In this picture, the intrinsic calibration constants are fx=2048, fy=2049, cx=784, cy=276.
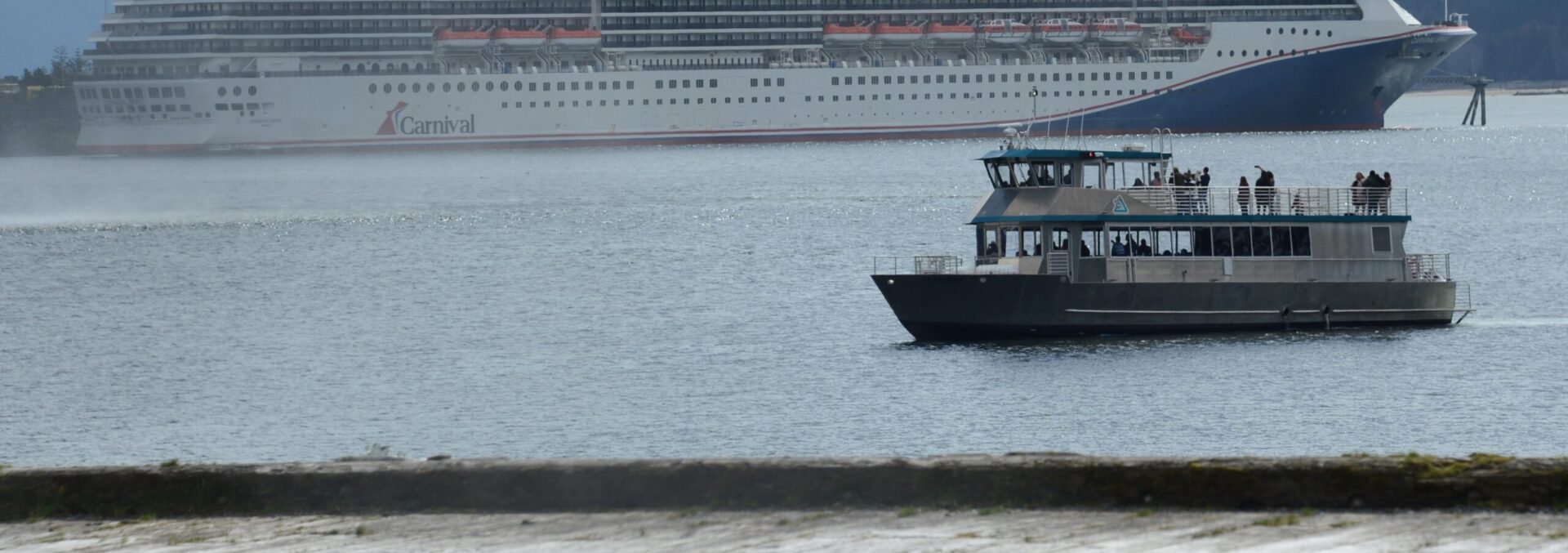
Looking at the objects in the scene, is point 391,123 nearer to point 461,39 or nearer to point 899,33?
point 461,39

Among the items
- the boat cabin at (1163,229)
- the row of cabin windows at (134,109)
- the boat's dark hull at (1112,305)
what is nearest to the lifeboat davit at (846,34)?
the row of cabin windows at (134,109)

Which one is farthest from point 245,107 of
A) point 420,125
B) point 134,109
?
point 420,125

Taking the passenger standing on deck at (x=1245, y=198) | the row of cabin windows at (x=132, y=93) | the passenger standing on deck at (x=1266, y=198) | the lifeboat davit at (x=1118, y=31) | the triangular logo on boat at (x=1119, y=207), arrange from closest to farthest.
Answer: the triangular logo on boat at (x=1119, y=207) → the passenger standing on deck at (x=1245, y=198) → the passenger standing on deck at (x=1266, y=198) → the row of cabin windows at (x=132, y=93) → the lifeboat davit at (x=1118, y=31)

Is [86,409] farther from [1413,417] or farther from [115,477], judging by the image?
[115,477]

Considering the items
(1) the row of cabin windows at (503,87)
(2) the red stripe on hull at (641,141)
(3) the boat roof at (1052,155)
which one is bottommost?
(3) the boat roof at (1052,155)

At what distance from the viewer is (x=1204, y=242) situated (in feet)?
103

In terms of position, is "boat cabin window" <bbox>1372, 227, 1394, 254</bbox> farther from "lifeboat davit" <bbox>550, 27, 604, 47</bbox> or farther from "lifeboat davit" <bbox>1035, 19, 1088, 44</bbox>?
"lifeboat davit" <bbox>1035, 19, 1088, 44</bbox>

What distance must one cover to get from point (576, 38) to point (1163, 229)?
9167cm

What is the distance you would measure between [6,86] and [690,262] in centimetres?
11864

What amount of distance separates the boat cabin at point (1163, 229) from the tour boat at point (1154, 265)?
25mm

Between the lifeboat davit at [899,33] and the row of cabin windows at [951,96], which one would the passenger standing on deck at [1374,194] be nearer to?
the row of cabin windows at [951,96]

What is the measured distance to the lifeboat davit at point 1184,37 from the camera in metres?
119

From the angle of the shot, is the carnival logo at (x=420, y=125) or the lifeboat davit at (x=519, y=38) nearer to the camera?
the carnival logo at (x=420, y=125)

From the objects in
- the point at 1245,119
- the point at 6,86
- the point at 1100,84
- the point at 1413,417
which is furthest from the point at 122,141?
the point at 1413,417
